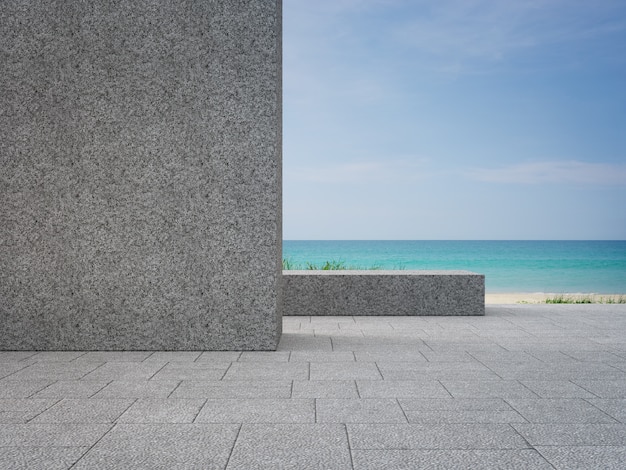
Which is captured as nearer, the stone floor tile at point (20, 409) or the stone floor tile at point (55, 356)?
the stone floor tile at point (20, 409)

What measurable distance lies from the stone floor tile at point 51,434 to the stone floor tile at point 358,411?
113 centimetres

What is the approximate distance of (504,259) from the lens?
45531 mm

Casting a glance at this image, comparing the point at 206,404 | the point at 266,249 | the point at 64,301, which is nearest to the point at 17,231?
the point at 64,301

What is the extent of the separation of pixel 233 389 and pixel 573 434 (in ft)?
6.72

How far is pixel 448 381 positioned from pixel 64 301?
335cm

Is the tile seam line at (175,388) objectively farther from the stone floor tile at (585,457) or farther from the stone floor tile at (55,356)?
the stone floor tile at (585,457)

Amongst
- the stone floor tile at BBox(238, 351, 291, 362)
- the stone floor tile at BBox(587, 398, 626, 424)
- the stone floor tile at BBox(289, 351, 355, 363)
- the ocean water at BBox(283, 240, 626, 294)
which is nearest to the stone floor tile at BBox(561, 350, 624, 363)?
the stone floor tile at BBox(587, 398, 626, 424)

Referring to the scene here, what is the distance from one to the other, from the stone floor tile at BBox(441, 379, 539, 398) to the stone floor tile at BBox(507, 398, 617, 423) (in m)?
0.15

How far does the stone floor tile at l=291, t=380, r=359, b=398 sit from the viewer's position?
4.12 m

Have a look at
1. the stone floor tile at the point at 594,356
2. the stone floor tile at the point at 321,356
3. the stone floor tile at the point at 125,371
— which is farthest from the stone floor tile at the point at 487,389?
the stone floor tile at the point at 125,371

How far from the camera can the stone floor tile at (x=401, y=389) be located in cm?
411

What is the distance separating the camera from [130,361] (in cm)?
532

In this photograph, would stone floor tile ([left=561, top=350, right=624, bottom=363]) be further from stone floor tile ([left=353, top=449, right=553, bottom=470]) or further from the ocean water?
the ocean water

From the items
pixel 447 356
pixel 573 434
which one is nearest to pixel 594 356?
pixel 447 356
